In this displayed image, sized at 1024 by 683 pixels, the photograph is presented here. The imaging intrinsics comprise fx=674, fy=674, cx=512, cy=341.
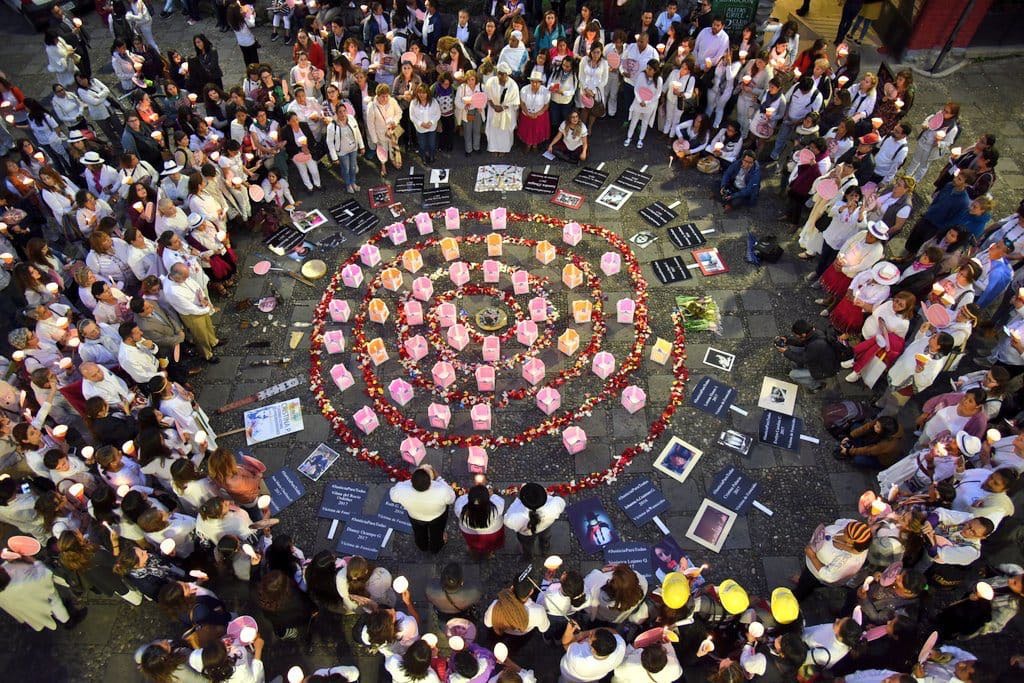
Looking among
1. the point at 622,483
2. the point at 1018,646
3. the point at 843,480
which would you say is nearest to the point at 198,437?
the point at 622,483

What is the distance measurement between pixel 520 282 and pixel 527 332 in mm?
1083

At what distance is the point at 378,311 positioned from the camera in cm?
1048

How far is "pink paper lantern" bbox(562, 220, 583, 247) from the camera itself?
11.5 meters

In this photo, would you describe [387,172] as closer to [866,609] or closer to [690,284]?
[690,284]

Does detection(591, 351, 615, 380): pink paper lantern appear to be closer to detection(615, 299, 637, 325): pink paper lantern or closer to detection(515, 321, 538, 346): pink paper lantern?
detection(615, 299, 637, 325): pink paper lantern

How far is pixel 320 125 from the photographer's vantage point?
41.5 ft

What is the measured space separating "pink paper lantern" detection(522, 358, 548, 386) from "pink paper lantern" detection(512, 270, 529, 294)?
157 centimetres

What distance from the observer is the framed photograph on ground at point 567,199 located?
41.4 feet

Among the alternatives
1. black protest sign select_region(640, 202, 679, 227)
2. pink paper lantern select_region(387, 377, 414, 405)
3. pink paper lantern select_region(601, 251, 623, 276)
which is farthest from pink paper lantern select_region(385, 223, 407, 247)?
black protest sign select_region(640, 202, 679, 227)

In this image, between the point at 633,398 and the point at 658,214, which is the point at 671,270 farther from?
the point at 633,398

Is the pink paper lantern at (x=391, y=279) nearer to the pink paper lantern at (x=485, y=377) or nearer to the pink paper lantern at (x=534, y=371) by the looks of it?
the pink paper lantern at (x=485, y=377)

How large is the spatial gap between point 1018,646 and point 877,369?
353cm

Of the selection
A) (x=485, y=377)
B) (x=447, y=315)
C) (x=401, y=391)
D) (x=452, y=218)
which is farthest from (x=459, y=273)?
(x=401, y=391)

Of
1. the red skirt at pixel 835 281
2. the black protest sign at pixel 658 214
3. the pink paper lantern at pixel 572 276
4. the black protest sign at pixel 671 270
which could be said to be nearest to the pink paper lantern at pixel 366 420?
the pink paper lantern at pixel 572 276
